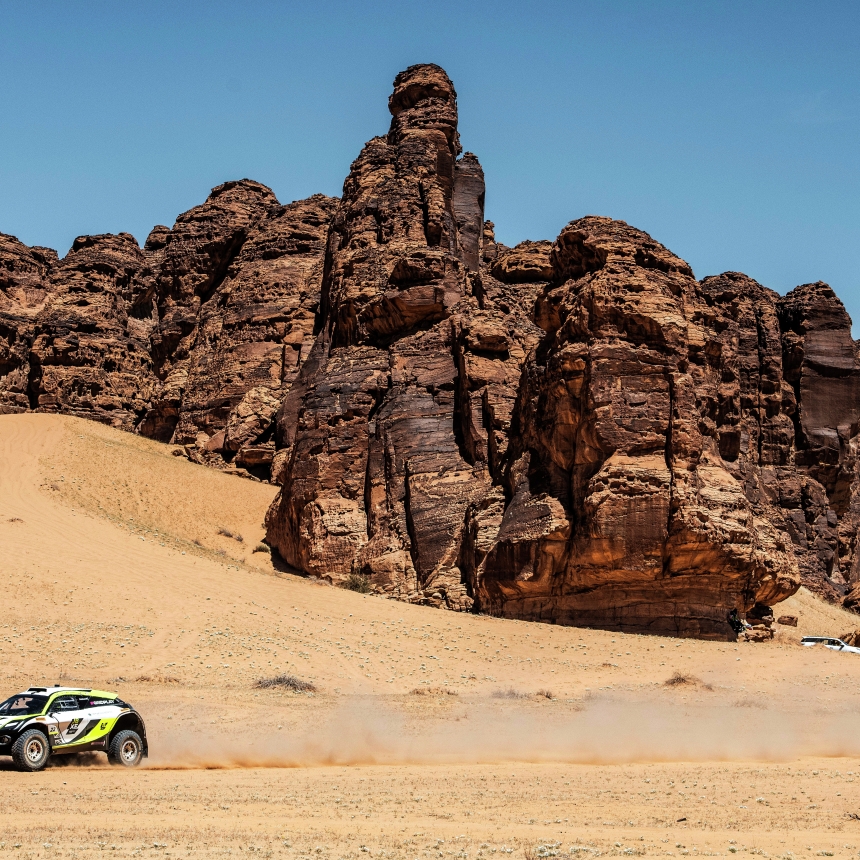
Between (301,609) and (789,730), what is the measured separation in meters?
12.9

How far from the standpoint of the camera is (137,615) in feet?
85.1

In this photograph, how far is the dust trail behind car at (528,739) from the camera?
16.8 meters

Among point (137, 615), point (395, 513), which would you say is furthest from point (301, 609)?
point (395, 513)

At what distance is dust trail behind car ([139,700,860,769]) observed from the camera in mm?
16766

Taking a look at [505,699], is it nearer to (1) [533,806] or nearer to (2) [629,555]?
(2) [629,555]

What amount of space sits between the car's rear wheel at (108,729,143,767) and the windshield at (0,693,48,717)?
122 centimetres

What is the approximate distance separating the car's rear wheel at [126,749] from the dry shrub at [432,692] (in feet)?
21.3

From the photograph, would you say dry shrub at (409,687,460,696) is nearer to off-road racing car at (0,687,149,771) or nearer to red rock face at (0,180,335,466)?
off-road racing car at (0,687,149,771)

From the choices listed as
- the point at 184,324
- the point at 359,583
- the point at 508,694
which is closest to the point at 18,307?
the point at 184,324

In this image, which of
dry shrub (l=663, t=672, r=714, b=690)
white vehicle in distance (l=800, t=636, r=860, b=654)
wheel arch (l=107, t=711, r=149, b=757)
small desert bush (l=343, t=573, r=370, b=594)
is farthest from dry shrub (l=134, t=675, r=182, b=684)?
white vehicle in distance (l=800, t=636, r=860, b=654)

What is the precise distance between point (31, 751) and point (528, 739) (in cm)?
755

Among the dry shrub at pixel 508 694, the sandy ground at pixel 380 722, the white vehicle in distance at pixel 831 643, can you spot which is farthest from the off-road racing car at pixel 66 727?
the white vehicle in distance at pixel 831 643

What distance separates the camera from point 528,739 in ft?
59.2

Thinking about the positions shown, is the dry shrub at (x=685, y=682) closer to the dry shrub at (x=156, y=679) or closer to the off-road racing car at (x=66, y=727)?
the dry shrub at (x=156, y=679)
